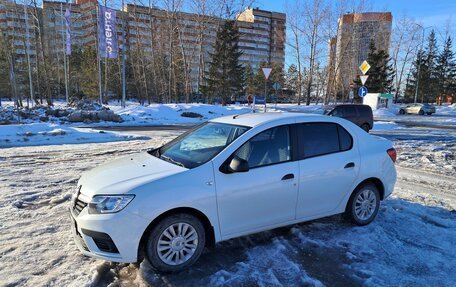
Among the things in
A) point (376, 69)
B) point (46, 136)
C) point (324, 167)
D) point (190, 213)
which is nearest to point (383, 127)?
point (46, 136)

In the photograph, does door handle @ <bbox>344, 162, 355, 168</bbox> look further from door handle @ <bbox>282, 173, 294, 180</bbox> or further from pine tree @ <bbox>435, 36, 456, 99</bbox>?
pine tree @ <bbox>435, 36, 456, 99</bbox>

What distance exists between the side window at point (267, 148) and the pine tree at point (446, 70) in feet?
264

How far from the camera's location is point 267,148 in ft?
14.3

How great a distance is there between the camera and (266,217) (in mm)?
4262

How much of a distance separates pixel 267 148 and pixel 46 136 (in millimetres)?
12699

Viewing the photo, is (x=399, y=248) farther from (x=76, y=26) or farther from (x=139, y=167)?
(x=76, y=26)

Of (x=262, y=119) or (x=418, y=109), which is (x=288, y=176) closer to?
(x=262, y=119)

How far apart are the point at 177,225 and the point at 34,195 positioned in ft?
12.5

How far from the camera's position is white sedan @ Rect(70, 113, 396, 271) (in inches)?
140

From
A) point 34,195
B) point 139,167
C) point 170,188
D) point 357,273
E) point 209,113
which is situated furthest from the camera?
point 209,113

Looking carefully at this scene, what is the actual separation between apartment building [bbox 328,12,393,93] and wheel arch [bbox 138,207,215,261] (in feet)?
165

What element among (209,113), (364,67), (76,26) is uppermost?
(76,26)

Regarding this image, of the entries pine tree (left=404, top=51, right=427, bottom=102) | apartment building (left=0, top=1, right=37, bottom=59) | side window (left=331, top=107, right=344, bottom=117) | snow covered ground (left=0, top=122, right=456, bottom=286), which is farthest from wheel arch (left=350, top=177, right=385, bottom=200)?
pine tree (left=404, top=51, right=427, bottom=102)

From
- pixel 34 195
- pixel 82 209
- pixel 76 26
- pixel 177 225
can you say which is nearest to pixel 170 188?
pixel 177 225
